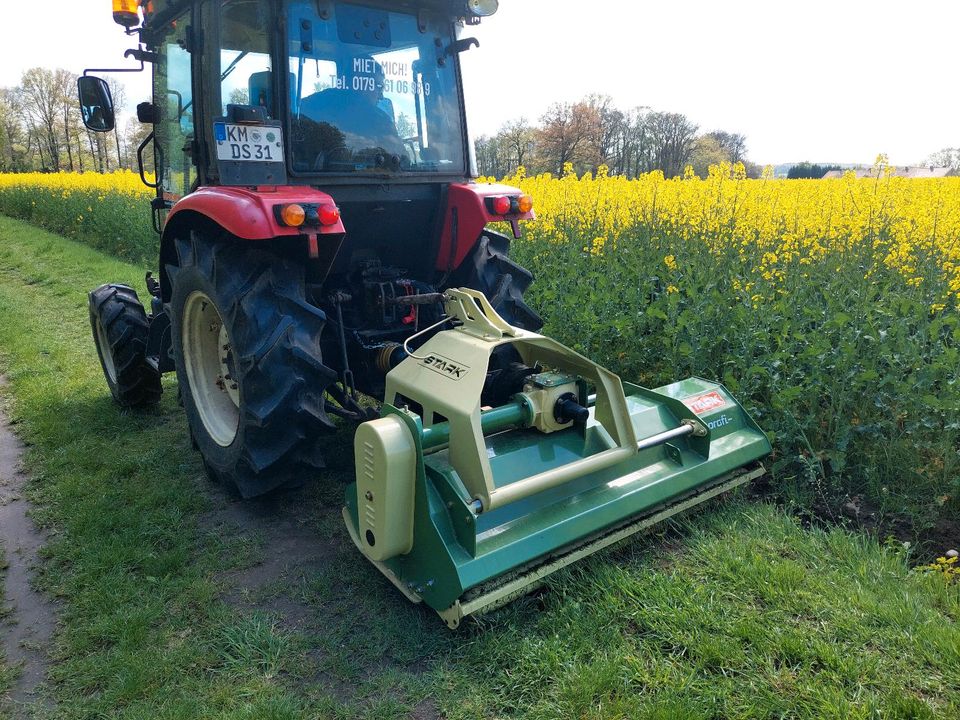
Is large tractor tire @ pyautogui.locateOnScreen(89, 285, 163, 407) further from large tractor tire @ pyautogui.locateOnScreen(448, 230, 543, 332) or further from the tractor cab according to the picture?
large tractor tire @ pyautogui.locateOnScreen(448, 230, 543, 332)

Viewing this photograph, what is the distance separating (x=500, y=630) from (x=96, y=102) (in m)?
3.64

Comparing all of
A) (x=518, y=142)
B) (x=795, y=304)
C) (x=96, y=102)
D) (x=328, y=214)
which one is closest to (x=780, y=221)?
(x=795, y=304)

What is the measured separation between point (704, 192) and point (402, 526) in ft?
16.1

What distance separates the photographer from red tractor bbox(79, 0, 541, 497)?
9.45 feet

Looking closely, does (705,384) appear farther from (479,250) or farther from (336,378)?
(336,378)

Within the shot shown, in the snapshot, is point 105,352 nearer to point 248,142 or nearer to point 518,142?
point 248,142

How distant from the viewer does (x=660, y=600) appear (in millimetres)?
2502

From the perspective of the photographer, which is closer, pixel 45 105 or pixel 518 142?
pixel 518 142

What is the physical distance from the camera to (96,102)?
3.85 m

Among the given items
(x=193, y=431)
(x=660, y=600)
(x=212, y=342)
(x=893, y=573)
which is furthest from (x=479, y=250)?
(x=893, y=573)

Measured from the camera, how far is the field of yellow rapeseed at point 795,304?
3248 millimetres

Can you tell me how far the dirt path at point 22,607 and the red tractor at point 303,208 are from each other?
35.0 inches

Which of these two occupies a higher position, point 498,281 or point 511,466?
point 498,281

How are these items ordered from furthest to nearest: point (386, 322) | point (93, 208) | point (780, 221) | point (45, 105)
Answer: point (45, 105) → point (93, 208) → point (780, 221) → point (386, 322)
